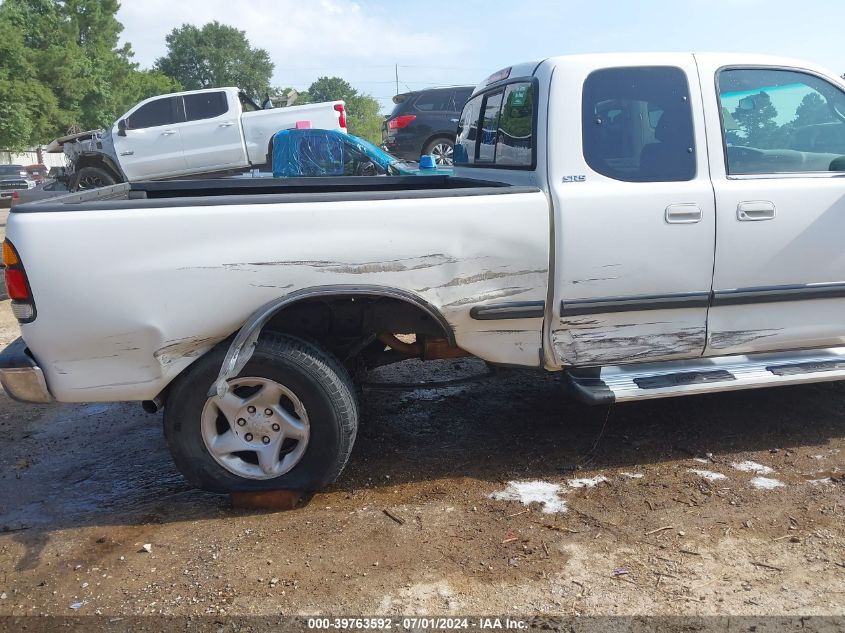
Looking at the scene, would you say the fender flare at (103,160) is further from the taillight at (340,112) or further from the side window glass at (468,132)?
the side window glass at (468,132)

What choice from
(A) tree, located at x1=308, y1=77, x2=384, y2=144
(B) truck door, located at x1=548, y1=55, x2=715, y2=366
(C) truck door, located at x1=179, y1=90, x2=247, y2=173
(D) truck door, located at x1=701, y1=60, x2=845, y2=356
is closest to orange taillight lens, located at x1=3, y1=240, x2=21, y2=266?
(B) truck door, located at x1=548, y1=55, x2=715, y2=366

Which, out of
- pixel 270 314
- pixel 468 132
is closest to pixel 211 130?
pixel 468 132

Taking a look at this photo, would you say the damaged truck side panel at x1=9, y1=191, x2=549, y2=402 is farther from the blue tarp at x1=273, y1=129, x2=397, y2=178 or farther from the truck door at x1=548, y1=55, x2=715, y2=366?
the blue tarp at x1=273, y1=129, x2=397, y2=178

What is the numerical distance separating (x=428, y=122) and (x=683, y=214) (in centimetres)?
1042

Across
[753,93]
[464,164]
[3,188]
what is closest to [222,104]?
[464,164]

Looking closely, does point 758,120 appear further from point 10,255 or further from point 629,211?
point 10,255

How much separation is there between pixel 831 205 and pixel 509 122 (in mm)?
1653

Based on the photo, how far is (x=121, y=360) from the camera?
9.52ft

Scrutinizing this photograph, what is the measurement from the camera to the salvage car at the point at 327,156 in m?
7.81

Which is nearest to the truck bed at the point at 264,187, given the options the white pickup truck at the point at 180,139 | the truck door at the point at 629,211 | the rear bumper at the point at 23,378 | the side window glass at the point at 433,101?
the truck door at the point at 629,211

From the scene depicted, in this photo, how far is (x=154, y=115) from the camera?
1176cm

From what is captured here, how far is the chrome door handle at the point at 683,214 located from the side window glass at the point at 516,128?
69 cm

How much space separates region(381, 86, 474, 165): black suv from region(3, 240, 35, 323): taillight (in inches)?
418

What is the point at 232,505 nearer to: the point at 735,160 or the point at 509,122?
the point at 509,122
